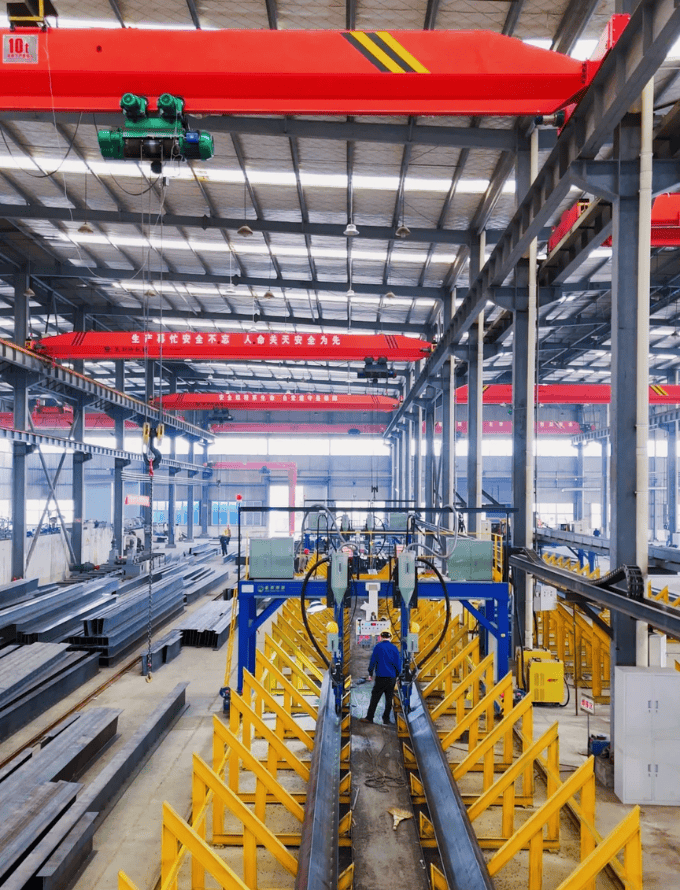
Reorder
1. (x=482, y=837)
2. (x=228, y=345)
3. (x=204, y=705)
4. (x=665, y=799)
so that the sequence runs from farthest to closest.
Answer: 1. (x=228, y=345)
2. (x=204, y=705)
3. (x=665, y=799)
4. (x=482, y=837)

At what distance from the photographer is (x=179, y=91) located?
6.68 m

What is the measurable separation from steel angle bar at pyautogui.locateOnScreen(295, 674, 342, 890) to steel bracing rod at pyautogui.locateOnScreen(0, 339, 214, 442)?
8574 millimetres

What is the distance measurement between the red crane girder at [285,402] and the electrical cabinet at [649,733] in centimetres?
2104

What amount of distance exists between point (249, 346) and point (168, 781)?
11.9 metres

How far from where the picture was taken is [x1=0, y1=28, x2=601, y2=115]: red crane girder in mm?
6469

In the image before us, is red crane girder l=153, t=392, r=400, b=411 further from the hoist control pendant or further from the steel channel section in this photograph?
the steel channel section

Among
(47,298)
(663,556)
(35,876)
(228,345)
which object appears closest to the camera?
(35,876)

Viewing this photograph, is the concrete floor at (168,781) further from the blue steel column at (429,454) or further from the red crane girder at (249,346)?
the blue steel column at (429,454)

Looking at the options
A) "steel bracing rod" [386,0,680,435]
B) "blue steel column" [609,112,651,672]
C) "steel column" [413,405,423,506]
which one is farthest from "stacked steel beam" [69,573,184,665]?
"steel column" [413,405,423,506]

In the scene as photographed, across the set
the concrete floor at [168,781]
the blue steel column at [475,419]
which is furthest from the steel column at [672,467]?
the concrete floor at [168,781]

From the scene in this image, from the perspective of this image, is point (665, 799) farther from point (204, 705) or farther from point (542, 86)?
point (542, 86)

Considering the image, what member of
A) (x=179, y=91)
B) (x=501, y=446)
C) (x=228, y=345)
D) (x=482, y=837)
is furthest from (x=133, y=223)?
(x=501, y=446)

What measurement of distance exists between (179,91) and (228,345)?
434 inches

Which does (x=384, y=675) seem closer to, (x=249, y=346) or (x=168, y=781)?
(x=168, y=781)
